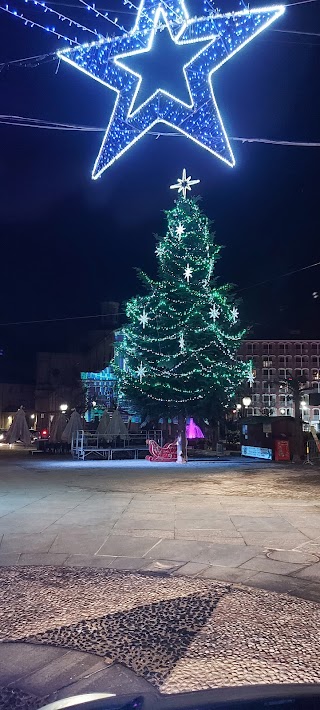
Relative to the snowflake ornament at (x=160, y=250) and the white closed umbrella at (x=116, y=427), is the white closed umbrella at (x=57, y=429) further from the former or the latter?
the snowflake ornament at (x=160, y=250)

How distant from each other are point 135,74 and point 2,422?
3024 inches

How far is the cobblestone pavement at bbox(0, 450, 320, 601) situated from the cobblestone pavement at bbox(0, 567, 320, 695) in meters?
0.46

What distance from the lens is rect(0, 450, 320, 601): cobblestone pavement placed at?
18.9 ft

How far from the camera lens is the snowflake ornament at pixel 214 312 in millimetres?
20562

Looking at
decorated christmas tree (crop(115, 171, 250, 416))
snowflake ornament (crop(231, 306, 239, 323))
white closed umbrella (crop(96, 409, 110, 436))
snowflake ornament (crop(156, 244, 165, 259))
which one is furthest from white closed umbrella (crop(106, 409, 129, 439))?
snowflake ornament (crop(156, 244, 165, 259))

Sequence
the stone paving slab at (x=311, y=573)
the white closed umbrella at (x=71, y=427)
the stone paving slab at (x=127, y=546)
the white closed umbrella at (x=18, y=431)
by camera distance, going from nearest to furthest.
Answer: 1. the stone paving slab at (x=311, y=573)
2. the stone paving slab at (x=127, y=546)
3. the white closed umbrella at (x=71, y=427)
4. the white closed umbrella at (x=18, y=431)

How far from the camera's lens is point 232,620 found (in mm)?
4164

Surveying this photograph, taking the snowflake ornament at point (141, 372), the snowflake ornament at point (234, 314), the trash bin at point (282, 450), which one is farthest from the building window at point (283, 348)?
the snowflake ornament at point (141, 372)

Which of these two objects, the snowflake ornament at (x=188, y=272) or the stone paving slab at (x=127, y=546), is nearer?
the stone paving slab at (x=127, y=546)

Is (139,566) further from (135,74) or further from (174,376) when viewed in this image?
(174,376)

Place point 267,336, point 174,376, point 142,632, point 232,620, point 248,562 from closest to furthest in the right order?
1. point 142,632
2. point 232,620
3. point 248,562
4. point 174,376
5. point 267,336

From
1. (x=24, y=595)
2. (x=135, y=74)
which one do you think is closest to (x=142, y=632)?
(x=24, y=595)

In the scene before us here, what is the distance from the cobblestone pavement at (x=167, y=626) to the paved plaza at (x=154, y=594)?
1 centimetres

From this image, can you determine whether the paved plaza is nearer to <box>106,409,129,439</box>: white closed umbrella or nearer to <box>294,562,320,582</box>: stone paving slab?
<box>294,562,320,582</box>: stone paving slab
